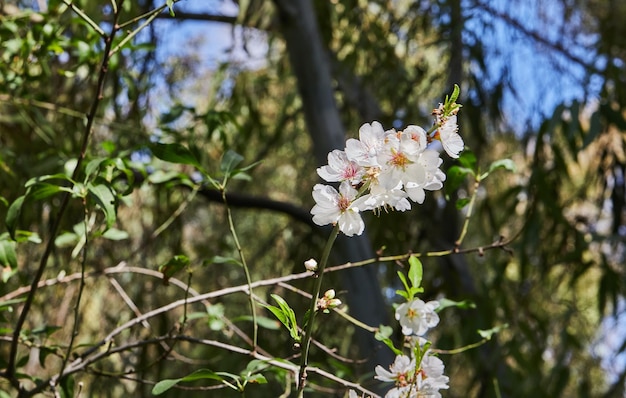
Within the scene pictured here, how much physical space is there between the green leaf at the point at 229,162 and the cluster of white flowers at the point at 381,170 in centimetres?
28

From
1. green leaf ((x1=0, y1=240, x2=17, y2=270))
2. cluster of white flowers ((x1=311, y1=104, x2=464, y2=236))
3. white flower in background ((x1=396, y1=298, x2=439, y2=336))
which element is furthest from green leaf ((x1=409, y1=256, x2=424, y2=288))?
green leaf ((x1=0, y1=240, x2=17, y2=270))

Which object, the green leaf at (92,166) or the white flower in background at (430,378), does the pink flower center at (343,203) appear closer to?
the white flower in background at (430,378)

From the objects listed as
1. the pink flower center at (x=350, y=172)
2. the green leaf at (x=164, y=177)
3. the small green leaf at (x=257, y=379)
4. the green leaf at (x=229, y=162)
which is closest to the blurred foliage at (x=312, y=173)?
the green leaf at (x=164, y=177)

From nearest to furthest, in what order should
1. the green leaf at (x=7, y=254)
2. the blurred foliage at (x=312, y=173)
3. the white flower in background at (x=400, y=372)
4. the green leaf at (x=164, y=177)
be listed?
the white flower in background at (x=400, y=372), the green leaf at (x=7, y=254), the green leaf at (x=164, y=177), the blurred foliage at (x=312, y=173)

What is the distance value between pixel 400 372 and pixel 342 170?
206 mm

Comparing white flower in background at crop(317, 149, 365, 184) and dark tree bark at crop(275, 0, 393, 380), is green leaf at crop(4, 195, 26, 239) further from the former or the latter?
dark tree bark at crop(275, 0, 393, 380)

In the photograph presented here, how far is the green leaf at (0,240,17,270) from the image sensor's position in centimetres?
95

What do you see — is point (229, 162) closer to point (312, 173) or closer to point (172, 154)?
point (172, 154)

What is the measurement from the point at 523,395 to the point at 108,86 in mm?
1244

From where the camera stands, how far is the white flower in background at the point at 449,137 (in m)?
0.66

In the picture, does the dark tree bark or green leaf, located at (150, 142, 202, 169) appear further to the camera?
the dark tree bark

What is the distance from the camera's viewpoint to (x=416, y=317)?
81cm

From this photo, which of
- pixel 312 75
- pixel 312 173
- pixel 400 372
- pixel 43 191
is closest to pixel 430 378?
pixel 400 372

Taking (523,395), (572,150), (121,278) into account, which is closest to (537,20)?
(572,150)
